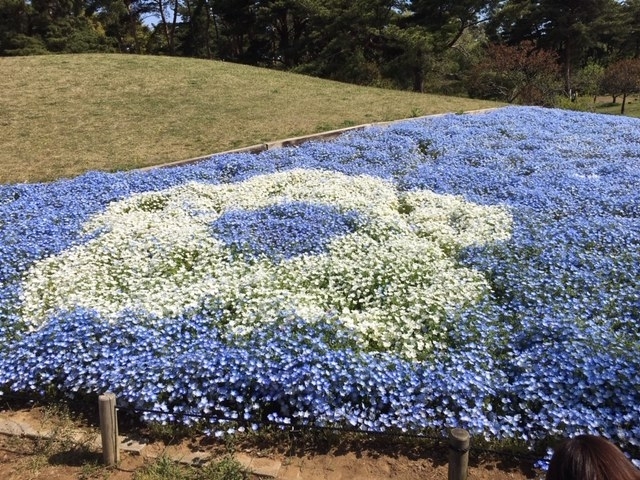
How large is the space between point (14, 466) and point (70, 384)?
76 centimetres

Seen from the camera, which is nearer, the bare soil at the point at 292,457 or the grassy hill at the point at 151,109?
the bare soil at the point at 292,457

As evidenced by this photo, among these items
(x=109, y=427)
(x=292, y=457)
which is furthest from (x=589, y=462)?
(x=109, y=427)

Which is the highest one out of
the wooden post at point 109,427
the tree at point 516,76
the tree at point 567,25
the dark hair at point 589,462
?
the tree at point 567,25

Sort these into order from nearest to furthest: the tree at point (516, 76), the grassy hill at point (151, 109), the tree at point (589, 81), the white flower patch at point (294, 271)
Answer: the white flower patch at point (294, 271)
the grassy hill at point (151, 109)
the tree at point (516, 76)
the tree at point (589, 81)

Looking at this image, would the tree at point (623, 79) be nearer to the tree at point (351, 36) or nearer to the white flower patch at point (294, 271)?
the tree at point (351, 36)

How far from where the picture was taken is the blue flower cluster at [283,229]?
6471 mm

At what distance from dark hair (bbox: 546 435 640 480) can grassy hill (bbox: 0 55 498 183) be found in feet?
38.5

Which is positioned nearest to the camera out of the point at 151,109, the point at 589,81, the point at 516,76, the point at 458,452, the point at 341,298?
the point at 458,452

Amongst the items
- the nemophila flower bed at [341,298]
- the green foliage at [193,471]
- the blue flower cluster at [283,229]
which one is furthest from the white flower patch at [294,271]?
the green foliage at [193,471]

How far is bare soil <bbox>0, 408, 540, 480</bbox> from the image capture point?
3.62 m

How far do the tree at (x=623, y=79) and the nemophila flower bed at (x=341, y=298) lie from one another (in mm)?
28681

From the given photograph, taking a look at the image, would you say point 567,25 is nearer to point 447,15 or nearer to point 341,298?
point 447,15

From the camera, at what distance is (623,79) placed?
33.1 m

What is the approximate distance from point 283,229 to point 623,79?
114 ft
